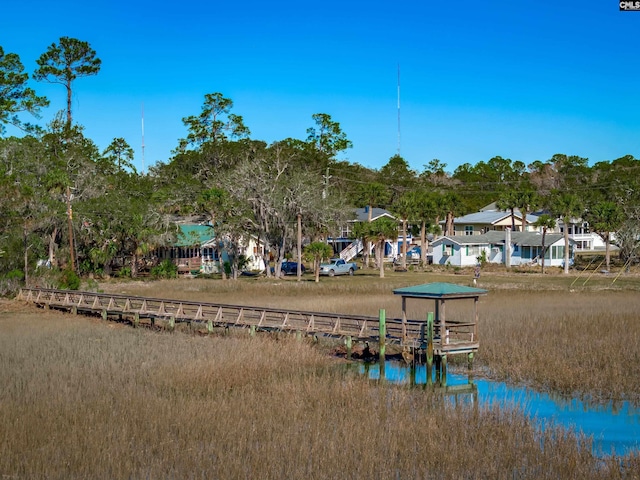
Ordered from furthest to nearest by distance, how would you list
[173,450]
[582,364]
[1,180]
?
[1,180], [582,364], [173,450]

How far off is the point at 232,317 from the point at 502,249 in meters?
50.5

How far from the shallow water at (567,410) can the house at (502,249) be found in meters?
54.1

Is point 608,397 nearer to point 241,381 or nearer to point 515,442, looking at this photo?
point 515,442

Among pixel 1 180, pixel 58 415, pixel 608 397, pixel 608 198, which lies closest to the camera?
pixel 58 415

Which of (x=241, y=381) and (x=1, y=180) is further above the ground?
(x=1, y=180)

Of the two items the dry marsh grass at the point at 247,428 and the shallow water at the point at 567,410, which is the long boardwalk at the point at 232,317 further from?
the dry marsh grass at the point at 247,428

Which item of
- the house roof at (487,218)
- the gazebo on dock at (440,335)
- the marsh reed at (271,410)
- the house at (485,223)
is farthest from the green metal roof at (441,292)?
the house at (485,223)

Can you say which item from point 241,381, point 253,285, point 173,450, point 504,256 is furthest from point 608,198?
point 173,450

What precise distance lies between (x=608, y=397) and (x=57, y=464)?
1447 centimetres

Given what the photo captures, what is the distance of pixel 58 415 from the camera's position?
1716cm

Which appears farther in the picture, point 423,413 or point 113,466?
point 423,413

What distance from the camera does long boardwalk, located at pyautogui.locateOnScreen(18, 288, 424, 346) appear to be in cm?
2805

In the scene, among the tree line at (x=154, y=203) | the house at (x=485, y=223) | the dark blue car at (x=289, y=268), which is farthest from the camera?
the house at (x=485, y=223)

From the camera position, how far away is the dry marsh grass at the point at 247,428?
14.0 m
